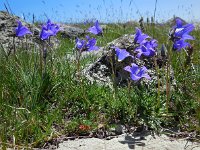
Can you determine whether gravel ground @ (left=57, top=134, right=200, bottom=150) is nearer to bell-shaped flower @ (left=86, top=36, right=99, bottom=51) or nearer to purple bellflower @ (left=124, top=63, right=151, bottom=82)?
Answer: purple bellflower @ (left=124, top=63, right=151, bottom=82)

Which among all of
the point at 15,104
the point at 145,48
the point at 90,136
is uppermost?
the point at 145,48

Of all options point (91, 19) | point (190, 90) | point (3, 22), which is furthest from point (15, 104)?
point (91, 19)

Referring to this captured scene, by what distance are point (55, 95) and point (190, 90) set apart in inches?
50.5

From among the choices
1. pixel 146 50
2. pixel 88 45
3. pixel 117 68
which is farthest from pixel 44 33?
pixel 146 50

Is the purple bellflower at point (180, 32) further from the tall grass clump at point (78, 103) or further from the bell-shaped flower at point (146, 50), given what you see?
the bell-shaped flower at point (146, 50)

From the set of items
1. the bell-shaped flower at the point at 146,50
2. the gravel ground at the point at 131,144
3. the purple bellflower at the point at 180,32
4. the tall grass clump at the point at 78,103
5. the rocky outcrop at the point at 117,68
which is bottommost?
the gravel ground at the point at 131,144

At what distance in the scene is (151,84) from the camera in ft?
12.3

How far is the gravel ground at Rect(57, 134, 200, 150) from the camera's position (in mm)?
2859

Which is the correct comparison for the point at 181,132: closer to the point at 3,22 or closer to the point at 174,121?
the point at 174,121

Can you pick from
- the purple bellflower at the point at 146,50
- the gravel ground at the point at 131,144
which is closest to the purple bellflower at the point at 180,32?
the purple bellflower at the point at 146,50

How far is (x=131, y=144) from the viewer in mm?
2896

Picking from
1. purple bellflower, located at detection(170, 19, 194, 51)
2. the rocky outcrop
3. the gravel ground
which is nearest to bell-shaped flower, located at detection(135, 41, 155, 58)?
purple bellflower, located at detection(170, 19, 194, 51)

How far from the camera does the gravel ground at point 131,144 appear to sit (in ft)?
9.38

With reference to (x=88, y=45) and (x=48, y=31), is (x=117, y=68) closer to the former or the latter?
(x=88, y=45)
